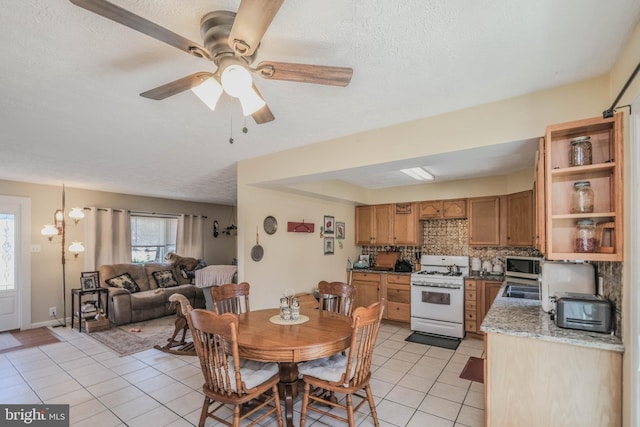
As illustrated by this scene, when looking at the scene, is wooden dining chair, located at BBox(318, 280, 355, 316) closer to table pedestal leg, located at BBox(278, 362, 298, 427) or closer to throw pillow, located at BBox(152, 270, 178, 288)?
table pedestal leg, located at BBox(278, 362, 298, 427)

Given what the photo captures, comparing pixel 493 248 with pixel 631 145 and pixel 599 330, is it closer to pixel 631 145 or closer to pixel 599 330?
pixel 599 330

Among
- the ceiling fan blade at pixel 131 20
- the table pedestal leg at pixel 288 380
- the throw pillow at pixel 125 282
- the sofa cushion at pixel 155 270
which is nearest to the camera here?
the ceiling fan blade at pixel 131 20

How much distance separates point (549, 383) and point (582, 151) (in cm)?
138

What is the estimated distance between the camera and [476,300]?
446cm

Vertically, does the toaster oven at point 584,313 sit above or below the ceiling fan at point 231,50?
below

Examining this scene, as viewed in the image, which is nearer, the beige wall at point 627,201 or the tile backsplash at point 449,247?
the beige wall at point 627,201

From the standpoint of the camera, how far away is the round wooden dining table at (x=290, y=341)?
6.66ft

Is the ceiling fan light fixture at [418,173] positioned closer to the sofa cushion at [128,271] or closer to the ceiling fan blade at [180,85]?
the ceiling fan blade at [180,85]

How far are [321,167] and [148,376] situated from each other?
2758 mm

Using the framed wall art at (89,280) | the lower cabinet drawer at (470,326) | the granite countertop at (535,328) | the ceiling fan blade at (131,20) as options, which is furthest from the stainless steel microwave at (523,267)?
the framed wall art at (89,280)

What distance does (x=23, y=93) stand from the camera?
1.98 meters

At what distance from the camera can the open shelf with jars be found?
1707mm

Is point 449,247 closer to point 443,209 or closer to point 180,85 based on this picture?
point 443,209

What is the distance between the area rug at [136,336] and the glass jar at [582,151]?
459 centimetres
